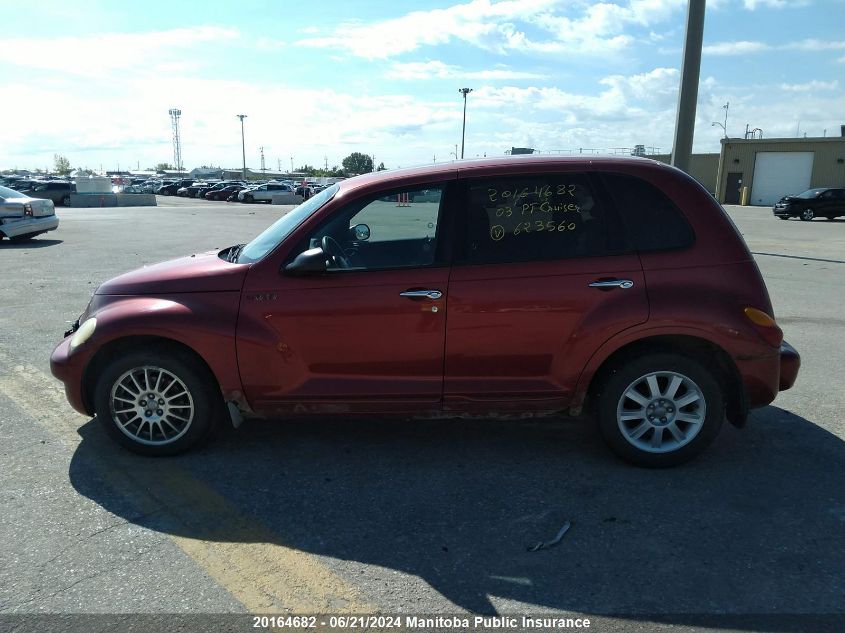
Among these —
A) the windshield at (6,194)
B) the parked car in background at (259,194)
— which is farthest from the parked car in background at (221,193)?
the windshield at (6,194)

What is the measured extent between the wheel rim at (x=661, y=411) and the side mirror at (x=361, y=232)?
1894 mm

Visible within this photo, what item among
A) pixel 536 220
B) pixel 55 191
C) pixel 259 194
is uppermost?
pixel 536 220

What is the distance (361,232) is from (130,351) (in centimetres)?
161

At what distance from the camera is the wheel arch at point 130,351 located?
411cm

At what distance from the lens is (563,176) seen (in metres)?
4.07

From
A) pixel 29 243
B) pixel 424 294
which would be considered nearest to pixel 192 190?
pixel 29 243

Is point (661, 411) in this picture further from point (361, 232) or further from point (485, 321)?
point (361, 232)

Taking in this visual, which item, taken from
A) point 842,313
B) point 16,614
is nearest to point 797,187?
point 842,313

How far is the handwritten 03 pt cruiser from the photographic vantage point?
3.93 m

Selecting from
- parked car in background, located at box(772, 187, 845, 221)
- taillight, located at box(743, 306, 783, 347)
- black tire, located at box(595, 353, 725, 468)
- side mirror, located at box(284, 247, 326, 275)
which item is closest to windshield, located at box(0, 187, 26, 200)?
side mirror, located at box(284, 247, 326, 275)

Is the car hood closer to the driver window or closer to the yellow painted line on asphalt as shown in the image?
the driver window

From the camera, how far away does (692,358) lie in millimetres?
4023

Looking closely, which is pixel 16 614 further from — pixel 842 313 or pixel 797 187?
pixel 797 187

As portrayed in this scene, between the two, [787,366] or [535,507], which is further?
[787,366]
